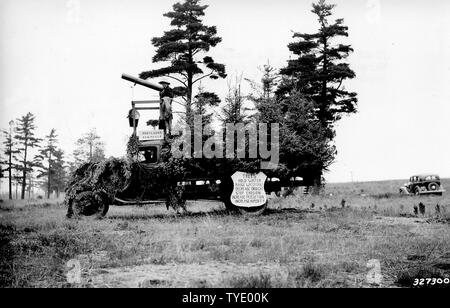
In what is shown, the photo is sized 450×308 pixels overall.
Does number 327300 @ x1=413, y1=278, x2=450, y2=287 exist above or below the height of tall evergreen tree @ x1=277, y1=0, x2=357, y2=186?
below

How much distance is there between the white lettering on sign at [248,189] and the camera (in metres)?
11.8

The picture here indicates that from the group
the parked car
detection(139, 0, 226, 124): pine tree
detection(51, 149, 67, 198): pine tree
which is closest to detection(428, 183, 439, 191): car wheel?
the parked car

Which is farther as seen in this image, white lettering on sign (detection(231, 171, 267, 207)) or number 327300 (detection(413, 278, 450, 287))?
white lettering on sign (detection(231, 171, 267, 207))

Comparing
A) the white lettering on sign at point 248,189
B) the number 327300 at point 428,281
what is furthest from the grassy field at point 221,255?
the white lettering on sign at point 248,189

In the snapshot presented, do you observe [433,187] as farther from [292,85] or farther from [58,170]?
[58,170]

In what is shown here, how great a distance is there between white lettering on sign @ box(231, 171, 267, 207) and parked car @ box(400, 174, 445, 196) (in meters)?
18.7

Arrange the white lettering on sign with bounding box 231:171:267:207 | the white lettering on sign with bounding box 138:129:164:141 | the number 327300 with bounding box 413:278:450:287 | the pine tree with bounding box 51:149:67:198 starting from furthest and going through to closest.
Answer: the pine tree with bounding box 51:149:67:198
the white lettering on sign with bounding box 231:171:267:207
the white lettering on sign with bounding box 138:129:164:141
the number 327300 with bounding box 413:278:450:287

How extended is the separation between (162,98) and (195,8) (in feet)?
49.7

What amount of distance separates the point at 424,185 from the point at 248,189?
20229 millimetres

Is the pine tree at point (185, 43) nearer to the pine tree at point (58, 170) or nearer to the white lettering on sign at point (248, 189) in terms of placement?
the white lettering on sign at point (248, 189)

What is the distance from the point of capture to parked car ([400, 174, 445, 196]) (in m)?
26.2

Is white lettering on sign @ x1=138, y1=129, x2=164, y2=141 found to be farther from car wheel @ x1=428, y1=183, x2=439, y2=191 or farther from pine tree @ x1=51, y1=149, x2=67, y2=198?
pine tree @ x1=51, y1=149, x2=67, y2=198

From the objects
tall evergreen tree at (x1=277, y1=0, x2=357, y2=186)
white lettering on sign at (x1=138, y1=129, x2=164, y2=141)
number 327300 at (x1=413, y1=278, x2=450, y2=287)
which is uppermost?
tall evergreen tree at (x1=277, y1=0, x2=357, y2=186)

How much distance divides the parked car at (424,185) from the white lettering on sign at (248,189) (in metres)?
18.7
